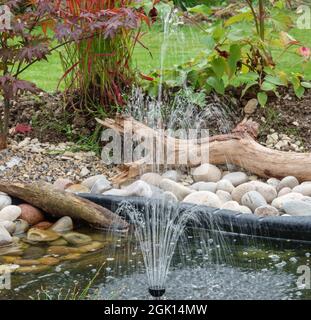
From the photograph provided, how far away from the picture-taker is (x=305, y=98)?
6766mm

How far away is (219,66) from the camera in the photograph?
21.7ft

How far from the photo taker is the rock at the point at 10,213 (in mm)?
5340

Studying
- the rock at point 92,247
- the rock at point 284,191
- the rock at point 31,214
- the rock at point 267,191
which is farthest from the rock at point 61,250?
the rock at point 284,191

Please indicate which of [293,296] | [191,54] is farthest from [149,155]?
[191,54]

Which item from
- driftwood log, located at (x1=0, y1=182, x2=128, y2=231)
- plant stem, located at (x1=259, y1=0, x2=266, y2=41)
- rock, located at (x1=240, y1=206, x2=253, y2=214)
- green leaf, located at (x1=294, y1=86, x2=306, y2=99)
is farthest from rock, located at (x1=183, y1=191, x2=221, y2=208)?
plant stem, located at (x1=259, y1=0, x2=266, y2=41)

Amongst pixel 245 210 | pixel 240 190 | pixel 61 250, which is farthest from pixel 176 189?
pixel 61 250

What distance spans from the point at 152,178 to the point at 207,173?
402 millimetres

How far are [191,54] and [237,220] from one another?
4.76m

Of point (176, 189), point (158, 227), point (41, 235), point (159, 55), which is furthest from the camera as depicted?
point (159, 55)

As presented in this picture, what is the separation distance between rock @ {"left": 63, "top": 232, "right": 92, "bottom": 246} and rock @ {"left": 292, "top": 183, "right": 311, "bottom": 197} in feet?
4.66

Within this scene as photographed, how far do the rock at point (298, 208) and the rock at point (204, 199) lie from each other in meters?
0.45

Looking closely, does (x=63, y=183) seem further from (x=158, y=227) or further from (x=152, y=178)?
(x=158, y=227)

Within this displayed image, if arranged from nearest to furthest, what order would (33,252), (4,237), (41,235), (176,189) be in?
(33,252) → (4,237) → (41,235) → (176,189)

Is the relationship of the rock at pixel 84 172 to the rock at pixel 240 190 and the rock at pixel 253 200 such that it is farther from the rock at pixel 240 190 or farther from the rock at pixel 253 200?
the rock at pixel 253 200
